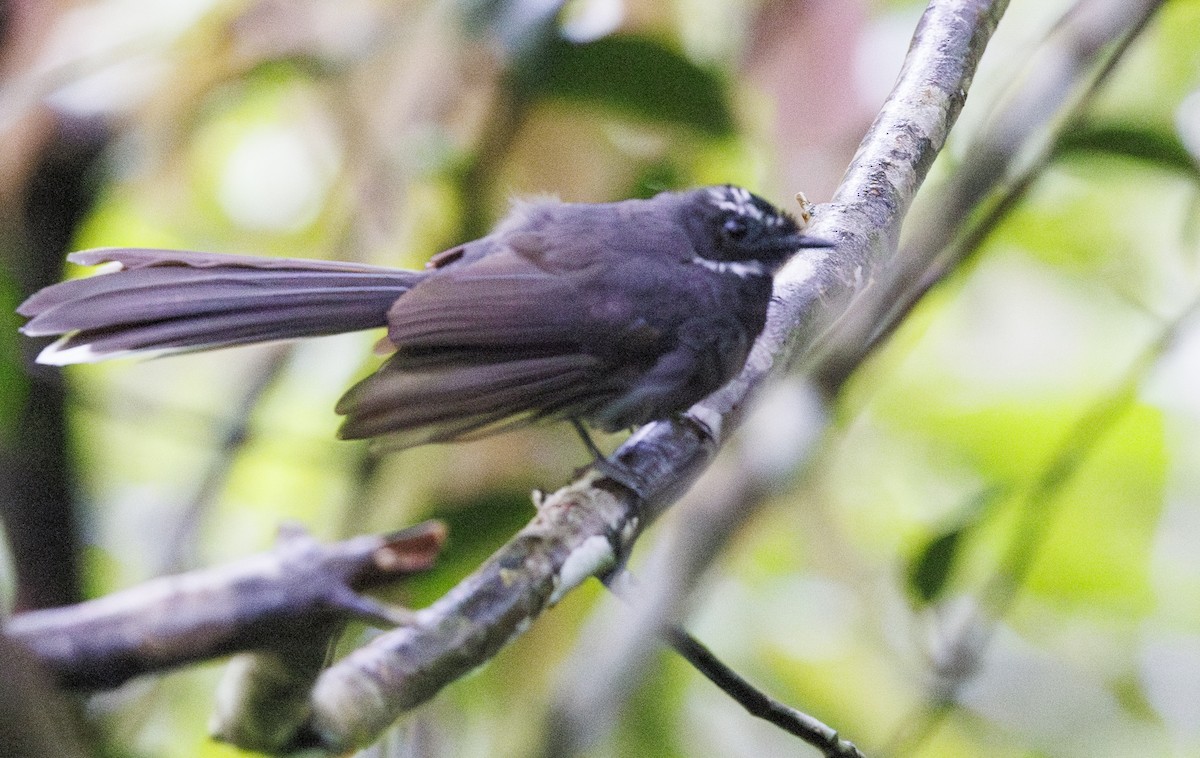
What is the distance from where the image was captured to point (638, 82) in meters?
3.01

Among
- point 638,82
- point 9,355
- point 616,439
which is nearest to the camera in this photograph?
point 9,355

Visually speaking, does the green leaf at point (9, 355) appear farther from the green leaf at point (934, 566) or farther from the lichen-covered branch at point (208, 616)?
the green leaf at point (934, 566)

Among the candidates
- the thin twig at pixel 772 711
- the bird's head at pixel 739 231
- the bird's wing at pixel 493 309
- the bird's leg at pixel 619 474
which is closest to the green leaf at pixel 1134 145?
the bird's head at pixel 739 231

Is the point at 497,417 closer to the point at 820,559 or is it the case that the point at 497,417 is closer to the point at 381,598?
the point at 381,598

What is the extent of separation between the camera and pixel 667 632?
1525 mm

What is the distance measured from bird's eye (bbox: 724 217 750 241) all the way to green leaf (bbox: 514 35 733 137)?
1.95 ft

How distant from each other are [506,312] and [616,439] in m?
1.17

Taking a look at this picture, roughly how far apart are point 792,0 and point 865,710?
2.08 m

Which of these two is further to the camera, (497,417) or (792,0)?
(792,0)

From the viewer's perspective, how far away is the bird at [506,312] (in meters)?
1.98

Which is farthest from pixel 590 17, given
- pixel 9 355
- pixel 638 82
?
pixel 9 355

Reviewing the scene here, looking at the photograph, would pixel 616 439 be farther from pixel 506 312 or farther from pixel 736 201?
pixel 506 312

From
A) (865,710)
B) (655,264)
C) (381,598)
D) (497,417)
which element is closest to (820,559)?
(865,710)

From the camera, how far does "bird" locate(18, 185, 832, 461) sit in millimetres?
1976
